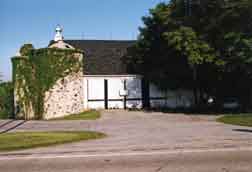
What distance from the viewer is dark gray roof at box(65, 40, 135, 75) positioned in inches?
1399

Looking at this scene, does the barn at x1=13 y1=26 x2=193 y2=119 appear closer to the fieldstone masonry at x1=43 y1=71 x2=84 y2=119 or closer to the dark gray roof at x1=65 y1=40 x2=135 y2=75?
the dark gray roof at x1=65 y1=40 x2=135 y2=75

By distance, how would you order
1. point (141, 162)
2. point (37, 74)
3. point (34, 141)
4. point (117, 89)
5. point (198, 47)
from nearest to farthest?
point (141, 162) → point (34, 141) → point (37, 74) → point (198, 47) → point (117, 89)

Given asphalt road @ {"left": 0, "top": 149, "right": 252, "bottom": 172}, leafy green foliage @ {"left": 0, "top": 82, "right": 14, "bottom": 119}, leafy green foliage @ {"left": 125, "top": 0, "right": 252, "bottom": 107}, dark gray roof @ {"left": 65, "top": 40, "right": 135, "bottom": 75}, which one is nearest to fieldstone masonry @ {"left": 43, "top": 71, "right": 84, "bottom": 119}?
→ leafy green foliage @ {"left": 0, "top": 82, "right": 14, "bottom": 119}

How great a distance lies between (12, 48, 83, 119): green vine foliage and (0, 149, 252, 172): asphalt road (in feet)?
51.2

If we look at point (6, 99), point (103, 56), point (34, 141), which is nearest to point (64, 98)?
Answer: point (6, 99)

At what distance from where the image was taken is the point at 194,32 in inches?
1052

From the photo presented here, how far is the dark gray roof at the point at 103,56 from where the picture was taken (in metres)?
35.5

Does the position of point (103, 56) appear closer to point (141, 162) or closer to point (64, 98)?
point (64, 98)

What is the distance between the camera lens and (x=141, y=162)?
9.43 metres

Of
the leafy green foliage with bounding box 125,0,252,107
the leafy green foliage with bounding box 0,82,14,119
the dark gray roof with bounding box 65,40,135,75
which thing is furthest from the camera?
the dark gray roof with bounding box 65,40,135,75

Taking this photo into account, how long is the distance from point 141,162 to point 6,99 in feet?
65.2

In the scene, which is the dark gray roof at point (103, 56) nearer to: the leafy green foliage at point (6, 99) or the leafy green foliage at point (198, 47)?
the leafy green foliage at point (198, 47)

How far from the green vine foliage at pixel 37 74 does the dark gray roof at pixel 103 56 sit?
8.74m

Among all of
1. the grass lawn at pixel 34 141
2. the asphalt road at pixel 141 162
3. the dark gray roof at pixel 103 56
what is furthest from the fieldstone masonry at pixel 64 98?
the asphalt road at pixel 141 162
